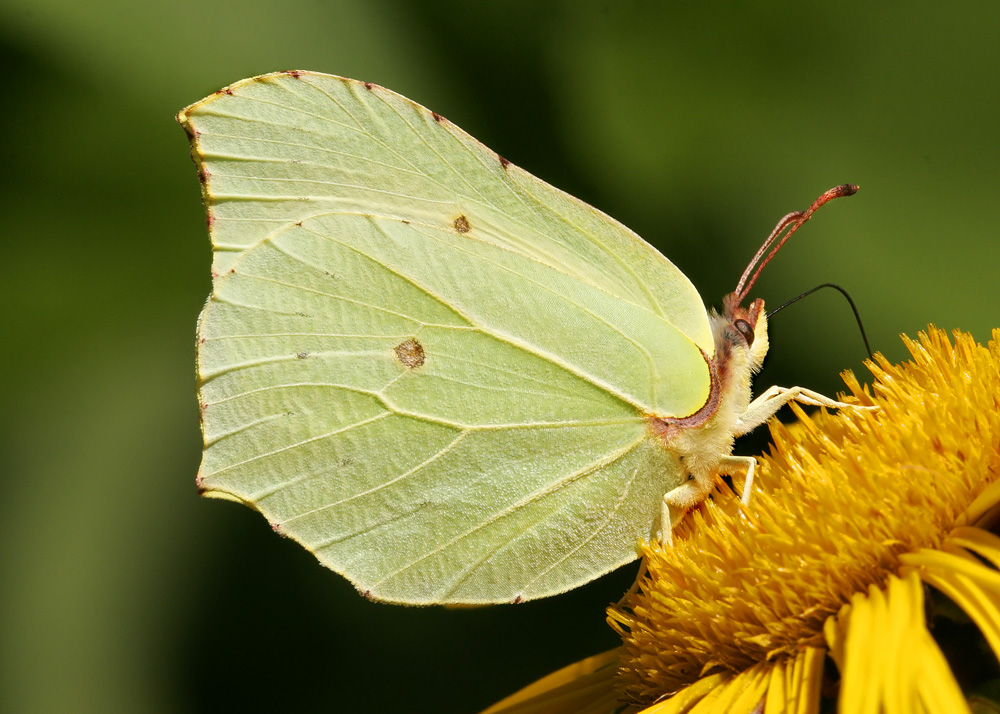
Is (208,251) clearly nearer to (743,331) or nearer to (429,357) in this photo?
(429,357)

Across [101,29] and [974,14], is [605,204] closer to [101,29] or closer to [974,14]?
[974,14]

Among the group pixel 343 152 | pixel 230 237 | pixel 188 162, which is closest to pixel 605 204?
pixel 343 152

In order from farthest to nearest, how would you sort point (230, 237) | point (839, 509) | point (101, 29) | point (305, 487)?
point (101, 29) < point (230, 237) < point (305, 487) < point (839, 509)

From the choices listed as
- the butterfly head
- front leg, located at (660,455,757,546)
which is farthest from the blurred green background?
front leg, located at (660,455,757,546)

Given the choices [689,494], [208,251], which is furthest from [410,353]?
[208,251]

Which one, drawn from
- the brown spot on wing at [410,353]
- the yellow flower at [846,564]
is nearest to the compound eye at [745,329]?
the yellow flower at [846,564]

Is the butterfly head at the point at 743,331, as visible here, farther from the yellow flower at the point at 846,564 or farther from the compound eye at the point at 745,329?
the yellow flower at the point at 846,564

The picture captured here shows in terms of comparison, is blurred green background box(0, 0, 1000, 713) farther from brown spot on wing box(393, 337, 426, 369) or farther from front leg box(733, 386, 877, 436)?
brown spot on wing box(393, 337, 426, 369)
